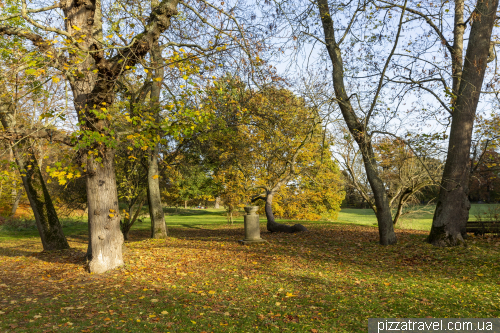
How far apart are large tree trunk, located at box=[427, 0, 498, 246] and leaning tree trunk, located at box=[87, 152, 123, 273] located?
889 centimetres

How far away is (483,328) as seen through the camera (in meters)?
4.48

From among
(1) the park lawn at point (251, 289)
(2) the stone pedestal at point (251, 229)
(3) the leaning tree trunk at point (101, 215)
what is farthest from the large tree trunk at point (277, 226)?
(3) the leaning tree trunk at point (101, 215)

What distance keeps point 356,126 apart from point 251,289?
647 centimetres

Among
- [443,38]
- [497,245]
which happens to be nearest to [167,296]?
[497,245]

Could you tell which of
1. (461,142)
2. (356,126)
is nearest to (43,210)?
(356,126)

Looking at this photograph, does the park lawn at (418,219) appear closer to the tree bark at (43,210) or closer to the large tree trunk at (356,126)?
the large tree trunk at (356,126)

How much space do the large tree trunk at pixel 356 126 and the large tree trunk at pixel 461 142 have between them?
131 centimetres

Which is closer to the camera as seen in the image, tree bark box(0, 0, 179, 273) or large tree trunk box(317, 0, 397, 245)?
tree bark box(0, 0, 179, 273)

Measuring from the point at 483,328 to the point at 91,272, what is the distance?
7360 millimetres

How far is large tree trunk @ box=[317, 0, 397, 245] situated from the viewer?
1041cm

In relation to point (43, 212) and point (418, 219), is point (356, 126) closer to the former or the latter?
point (43, 212)

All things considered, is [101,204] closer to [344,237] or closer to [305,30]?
[305,30]

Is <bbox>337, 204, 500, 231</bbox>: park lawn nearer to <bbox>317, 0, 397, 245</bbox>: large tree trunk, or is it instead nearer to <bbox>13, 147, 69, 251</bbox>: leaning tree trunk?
<bbox>317, 0, 397, 245</bbox>: large tree trunk

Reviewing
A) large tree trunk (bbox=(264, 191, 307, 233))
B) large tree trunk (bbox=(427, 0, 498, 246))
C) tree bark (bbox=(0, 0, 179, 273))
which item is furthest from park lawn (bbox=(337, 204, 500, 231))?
tree bark (bbox=(0, 0, 179, 273))
